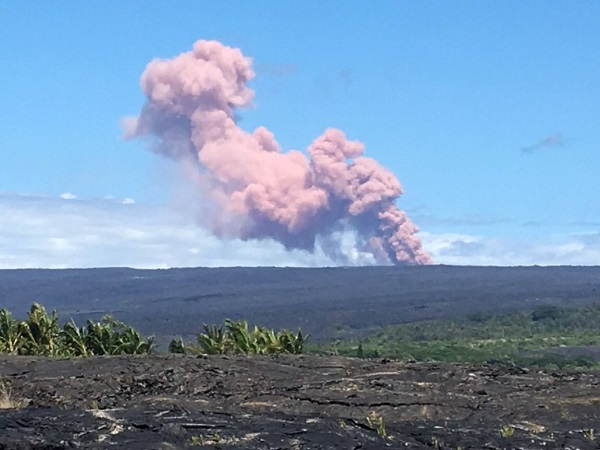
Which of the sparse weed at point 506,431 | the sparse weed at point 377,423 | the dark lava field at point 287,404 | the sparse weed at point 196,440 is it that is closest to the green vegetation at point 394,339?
the dark lava field at point 287,404

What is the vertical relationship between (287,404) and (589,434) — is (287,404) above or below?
above

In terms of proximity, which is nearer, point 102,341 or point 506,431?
point 506,431

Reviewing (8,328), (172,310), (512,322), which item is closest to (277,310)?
(172,310)

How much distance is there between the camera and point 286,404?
78.7ft

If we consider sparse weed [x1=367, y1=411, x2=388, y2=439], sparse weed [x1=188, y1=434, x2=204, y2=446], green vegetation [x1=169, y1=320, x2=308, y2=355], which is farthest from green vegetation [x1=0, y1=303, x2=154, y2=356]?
sparse weed [x1=188, y1=434, x2=204, y2=446]

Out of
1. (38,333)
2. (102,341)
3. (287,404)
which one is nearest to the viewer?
(287,404)

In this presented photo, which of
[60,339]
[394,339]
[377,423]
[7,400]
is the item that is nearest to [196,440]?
[377,423]

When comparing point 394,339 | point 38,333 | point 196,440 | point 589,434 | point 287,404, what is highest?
point 394,339

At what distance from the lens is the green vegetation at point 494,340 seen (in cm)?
7627

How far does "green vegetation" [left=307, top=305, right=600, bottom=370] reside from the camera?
76269 mm

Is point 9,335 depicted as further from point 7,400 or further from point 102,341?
point 7,400

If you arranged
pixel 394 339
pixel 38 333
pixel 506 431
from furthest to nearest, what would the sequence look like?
pixel 394 339 < pixel 38 333 < pixel 506 431

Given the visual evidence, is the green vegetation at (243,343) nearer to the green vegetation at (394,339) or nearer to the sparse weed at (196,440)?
the green vegetation at (394,339)

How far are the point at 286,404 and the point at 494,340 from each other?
79858 millimetres
